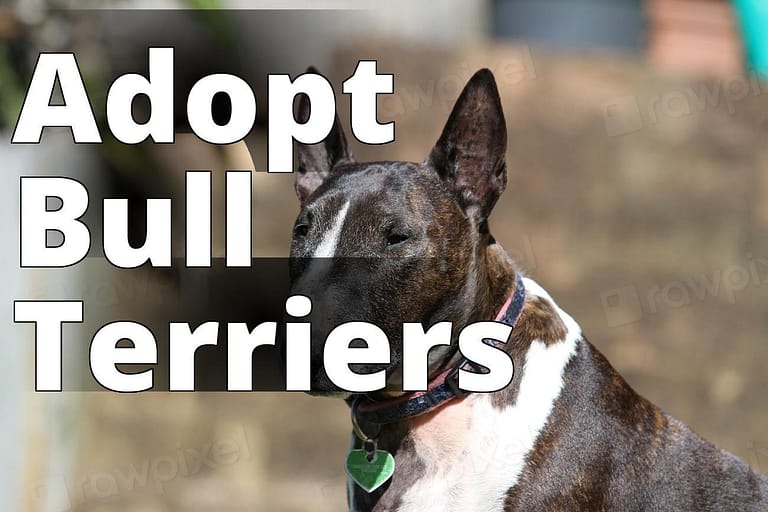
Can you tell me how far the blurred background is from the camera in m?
6.32

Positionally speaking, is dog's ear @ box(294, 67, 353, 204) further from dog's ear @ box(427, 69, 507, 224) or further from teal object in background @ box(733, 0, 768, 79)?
teal object in background @ box(733, 0, 768, 79)

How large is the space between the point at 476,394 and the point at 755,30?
5.35 meters

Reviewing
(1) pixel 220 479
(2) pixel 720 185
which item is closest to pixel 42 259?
(1) pixel 220 479

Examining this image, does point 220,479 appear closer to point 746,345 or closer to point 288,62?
point 288,62

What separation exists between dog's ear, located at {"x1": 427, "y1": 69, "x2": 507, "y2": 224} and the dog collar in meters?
0.26

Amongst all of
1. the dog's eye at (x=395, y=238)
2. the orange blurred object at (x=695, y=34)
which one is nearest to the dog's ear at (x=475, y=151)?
the dog's eye at (x=395, y=238)

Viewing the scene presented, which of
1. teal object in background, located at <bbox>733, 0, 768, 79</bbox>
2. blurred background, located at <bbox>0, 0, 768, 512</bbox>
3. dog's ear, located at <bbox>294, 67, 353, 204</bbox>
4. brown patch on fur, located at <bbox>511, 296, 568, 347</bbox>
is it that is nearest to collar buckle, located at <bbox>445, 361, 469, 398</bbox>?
brown patch on fur, located at <bbox>511, 296, 568, 347</bbox>

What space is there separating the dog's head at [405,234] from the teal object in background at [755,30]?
486cm

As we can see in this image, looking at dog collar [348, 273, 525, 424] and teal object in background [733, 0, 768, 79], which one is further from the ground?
teal object in background [733, 0, 768, 79]

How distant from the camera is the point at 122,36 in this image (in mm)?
7086

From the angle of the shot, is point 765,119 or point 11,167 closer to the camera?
point 11,167

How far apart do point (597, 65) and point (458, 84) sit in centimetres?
89

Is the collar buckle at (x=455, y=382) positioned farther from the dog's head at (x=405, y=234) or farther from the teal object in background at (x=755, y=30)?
the teal object in background at (x=755, y=30)

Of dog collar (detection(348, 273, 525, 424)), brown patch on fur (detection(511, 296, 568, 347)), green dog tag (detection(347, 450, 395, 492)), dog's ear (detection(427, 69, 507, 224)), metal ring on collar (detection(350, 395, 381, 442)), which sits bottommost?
green dog tag (detection(347, 450, 395, 492))
